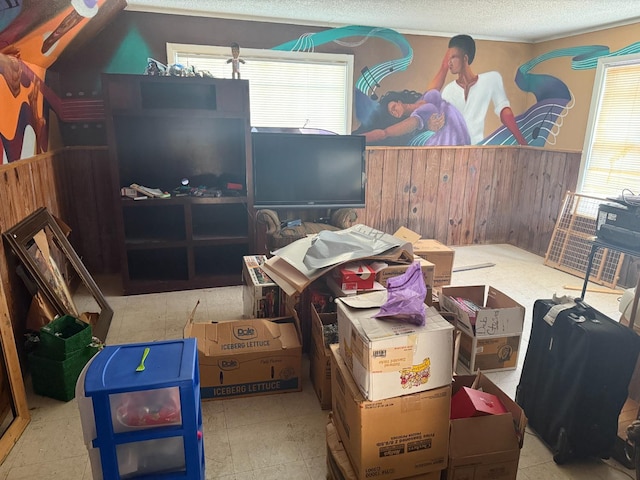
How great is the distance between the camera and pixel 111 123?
335 cm

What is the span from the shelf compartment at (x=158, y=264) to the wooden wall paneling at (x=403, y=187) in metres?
2.32

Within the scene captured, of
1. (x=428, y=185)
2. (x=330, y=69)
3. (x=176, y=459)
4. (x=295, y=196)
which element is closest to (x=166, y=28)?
(x=330, y=69)

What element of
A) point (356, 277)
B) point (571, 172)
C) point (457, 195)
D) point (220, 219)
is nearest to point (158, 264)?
point (220, 219)

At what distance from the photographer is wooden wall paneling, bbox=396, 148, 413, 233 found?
15.9 ft

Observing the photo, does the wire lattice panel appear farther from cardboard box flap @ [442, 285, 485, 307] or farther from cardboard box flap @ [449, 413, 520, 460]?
cardboard box flap @ [449, 413, 520, 460]

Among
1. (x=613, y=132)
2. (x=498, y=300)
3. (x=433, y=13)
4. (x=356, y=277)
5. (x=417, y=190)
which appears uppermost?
(x=433, y=13)

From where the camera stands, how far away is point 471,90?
16.1 feet

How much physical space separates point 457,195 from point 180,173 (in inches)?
121

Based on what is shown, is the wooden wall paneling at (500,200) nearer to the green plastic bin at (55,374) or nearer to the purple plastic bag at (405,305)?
the purple plastic bag at (405,305)

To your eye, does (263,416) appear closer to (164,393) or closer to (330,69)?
(164,393)

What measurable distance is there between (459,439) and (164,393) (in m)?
1.06

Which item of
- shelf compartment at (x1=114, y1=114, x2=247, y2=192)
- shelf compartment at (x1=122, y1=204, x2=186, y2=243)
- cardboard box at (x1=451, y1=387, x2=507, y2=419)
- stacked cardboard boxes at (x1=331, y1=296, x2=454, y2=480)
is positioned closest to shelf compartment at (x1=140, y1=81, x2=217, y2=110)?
shelf compartment at (x1=114, y1=114, x2=247, y2=192)

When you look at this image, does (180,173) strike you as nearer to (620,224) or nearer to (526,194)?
(620,224)

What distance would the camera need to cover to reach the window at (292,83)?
13.6ft
